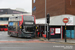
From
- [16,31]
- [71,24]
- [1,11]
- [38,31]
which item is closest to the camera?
[71,24]

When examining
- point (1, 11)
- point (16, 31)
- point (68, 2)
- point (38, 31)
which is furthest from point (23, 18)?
point (1, 11)

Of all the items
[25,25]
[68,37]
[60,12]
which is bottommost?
[68,37]

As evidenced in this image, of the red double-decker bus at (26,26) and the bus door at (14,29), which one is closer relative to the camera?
the red double-decker bus at (26,26)

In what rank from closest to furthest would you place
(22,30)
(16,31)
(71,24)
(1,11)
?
1. (71,24)
2. (22,30)
3. (16,31)
4. (1,11)

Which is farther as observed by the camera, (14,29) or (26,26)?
(14,29)

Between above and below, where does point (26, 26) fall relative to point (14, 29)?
above

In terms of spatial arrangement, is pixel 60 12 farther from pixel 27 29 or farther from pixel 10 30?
pixel 10 30

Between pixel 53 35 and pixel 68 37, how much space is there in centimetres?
276

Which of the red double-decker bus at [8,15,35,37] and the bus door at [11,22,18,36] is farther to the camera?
the bus door at [11,22,18,36]

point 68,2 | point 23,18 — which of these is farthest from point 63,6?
point 23,18

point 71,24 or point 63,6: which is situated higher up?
point 63,6

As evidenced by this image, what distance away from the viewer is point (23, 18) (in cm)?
2527

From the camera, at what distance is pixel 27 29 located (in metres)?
25.5

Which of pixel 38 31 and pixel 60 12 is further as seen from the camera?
pixel 38 31
